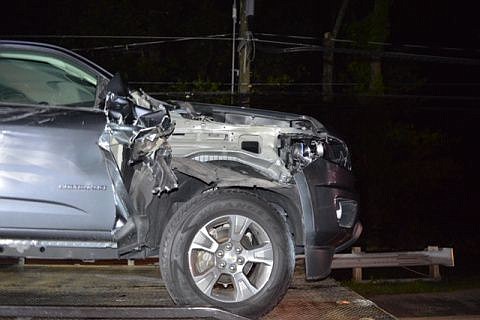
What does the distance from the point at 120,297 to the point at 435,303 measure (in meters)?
5.81

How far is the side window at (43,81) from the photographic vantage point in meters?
4.85

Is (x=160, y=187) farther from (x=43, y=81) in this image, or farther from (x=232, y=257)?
(x=43, y=81)

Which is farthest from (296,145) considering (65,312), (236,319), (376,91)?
(376,91)

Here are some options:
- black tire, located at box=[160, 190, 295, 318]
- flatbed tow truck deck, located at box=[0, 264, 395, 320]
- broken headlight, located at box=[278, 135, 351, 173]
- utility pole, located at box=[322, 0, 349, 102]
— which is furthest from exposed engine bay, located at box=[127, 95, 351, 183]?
utility pole, located at box=[322, 0, 349, 102]

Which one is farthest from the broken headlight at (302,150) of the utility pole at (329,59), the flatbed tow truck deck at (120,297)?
the utility pole at (329,59)

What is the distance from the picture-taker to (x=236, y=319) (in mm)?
3426

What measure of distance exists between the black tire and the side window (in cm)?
115

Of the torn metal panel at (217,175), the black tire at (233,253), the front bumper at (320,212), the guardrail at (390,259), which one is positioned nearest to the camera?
the black tire at (233,253)

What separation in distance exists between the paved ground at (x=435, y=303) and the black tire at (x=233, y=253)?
419 centimetres

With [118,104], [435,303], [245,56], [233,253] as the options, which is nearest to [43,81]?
[118,104]

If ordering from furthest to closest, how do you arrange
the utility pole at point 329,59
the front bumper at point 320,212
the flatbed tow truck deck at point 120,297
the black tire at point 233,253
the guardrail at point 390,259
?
the utility pole at point 329,59, the guardrail at point 390,259, the front bumper at point 320,212, the black tire at point 233,253, the flatbed tow truck deck at point 120,297

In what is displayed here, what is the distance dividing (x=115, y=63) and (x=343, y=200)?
67.7 ft

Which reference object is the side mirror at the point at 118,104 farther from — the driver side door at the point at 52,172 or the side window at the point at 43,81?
the side window at the point at 43,81

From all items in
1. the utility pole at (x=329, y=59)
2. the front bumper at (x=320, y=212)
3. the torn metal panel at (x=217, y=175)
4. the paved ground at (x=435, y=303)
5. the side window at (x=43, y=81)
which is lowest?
the paved ground at (x=435, y=303)
